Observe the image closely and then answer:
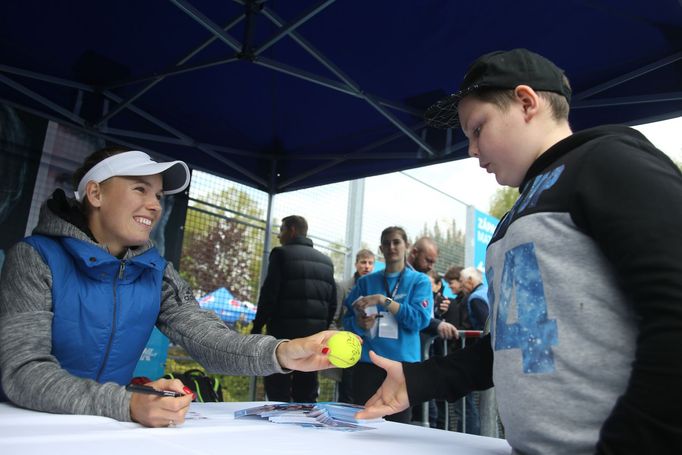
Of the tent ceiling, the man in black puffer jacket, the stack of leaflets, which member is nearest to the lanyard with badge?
the man in black puffer jacket

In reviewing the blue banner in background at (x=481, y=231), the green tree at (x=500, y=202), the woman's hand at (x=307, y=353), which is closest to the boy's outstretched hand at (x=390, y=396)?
the woman's hand at (x=307, y=353)

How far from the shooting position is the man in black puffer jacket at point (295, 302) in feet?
13.6

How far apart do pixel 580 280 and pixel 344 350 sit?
0.68 m

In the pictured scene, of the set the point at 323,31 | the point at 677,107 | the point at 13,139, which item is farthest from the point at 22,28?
the point at 677,107

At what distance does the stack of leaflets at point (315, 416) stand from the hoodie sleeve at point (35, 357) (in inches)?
15.0

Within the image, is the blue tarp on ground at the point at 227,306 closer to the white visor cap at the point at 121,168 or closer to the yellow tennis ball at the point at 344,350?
the white visor cap at the point at 121,168

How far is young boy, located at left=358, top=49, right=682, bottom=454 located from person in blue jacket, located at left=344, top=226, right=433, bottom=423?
2527 millimetres

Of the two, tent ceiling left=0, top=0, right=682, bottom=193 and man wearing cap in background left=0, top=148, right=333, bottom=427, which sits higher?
tent ceiling left=0, top=0, right=682, bottom=193

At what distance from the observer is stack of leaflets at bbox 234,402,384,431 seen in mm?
1308

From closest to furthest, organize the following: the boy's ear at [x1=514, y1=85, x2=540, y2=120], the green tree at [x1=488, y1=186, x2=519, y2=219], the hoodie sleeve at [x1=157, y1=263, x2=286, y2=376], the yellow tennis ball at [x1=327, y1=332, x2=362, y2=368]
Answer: the boy's ear at [x1=514, y1=85, x2=540, y2=120], the yellow tennis ball at [x1=327, y1=332, x2=362, y2=368], the hoodie sleeve at [x1=157, y1=263, x2=286, y2=376], the green tree at [x1=488, y1=186, x2=519, y2=219]

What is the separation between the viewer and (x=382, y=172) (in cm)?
429

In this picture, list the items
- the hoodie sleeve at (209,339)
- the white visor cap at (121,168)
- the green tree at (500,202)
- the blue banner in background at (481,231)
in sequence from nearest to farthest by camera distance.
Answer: the hoodie sleeve at (209,339) < the white visor cap at (121,168) < the blue banner in background at (481,231) < the green tree at (500,202)

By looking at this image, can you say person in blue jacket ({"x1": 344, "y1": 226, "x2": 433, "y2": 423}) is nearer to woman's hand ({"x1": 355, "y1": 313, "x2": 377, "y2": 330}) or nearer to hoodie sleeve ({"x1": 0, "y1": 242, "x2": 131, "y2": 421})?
woman's hand ({"x1": 355, "y1": 313, "x2": 377, "y2": 330})

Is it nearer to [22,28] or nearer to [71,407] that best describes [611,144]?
[71,407]
